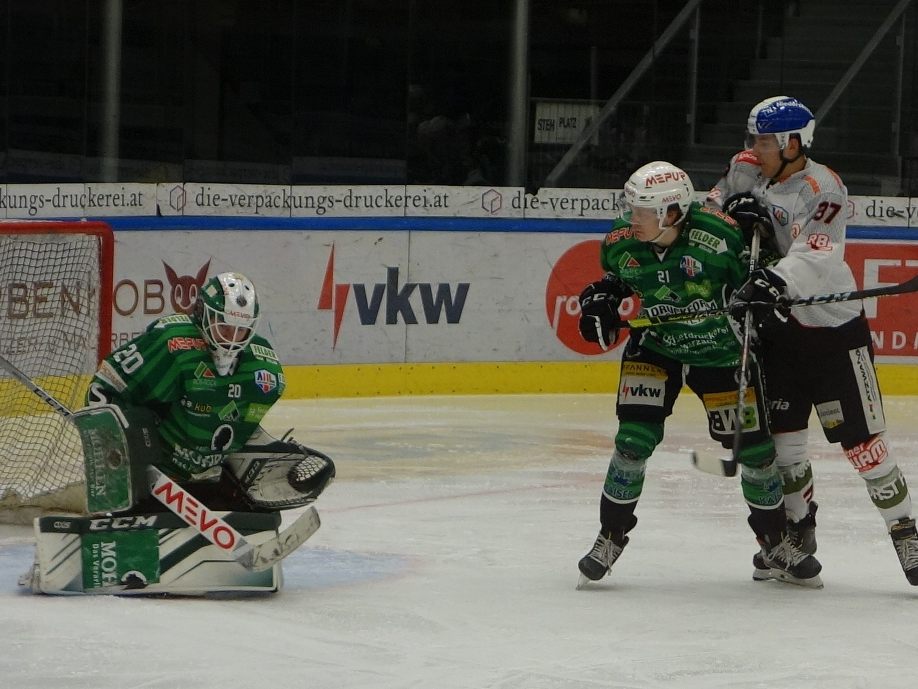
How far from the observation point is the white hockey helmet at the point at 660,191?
4203mm

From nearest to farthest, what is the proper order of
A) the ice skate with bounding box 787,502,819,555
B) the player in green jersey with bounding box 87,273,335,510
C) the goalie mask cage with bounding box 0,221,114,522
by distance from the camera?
the player in green jersey with bounding box 87,273,335,510, the ice skate with bounding box 787,502,819,555, the goalie mask cage with bounding box 0,221,114,522

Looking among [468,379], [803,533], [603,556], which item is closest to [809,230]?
[803,533]

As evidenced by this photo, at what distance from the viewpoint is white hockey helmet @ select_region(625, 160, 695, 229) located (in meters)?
4.20

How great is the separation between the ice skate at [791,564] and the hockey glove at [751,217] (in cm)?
82

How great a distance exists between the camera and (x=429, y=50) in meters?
9.77

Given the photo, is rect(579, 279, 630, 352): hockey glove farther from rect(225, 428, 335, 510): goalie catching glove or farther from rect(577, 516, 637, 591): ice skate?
rect(225, 428, 335, 510): goalie catching glove

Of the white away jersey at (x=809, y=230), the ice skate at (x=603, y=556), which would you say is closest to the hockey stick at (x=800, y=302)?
the white away jersey at (x=809, y=230)

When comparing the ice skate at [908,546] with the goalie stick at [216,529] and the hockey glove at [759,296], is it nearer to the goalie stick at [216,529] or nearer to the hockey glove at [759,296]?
the hockey glove at [759,296]

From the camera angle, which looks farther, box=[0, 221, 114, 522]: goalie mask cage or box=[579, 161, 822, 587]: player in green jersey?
box=[0, 221, 114, 522]: goalie mask cage

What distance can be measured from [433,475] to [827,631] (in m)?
2.43

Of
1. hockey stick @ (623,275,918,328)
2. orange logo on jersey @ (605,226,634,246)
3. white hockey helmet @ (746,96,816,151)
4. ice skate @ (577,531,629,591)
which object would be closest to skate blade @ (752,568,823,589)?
ice skate @ (577,531,629,591)

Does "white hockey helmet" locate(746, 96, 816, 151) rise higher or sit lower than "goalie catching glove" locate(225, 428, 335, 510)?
higher

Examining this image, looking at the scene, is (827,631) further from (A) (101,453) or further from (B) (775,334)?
(A) (101,453)

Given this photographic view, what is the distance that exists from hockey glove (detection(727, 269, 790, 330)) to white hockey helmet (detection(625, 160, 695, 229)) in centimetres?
25
